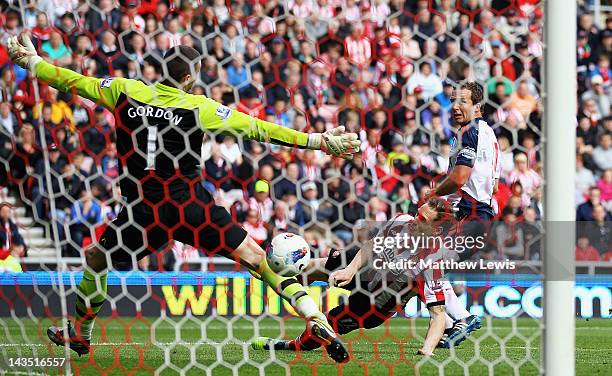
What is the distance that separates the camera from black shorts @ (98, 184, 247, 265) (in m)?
5.71

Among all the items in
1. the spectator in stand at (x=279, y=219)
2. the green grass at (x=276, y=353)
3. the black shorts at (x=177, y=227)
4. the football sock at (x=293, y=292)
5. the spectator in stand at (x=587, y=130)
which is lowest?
the green grass at (x=276, y=353)

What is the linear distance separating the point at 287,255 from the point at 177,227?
64cm

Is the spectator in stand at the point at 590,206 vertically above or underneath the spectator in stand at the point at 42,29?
underneath

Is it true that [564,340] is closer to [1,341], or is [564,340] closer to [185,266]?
[1,341]

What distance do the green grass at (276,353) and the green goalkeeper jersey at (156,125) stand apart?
0.84 m

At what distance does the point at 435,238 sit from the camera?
6.16 meters

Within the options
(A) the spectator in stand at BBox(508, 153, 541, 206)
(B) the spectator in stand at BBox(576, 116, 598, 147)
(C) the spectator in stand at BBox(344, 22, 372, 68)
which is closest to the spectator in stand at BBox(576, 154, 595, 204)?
(B) the spectator in stand at BBox(576, 116, 598, 147)

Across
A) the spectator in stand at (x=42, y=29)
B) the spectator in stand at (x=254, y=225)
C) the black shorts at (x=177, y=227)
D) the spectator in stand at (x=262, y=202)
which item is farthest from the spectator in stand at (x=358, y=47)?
the black shorts at (x=177, y=227)

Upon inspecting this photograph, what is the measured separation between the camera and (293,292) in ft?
18.2

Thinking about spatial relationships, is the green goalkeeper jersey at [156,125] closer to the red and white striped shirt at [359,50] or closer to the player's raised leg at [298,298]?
the player's raised leg at [298,298]

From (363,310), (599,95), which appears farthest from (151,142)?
(599,95)

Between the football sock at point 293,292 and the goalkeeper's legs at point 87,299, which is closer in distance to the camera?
the football sock at point 293,292

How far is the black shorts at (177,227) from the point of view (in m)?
5.71

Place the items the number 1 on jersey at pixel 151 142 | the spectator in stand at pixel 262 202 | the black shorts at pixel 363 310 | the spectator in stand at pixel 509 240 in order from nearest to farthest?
the number 1 on jersey at pixel 151 142
the black shorts at pixel 363 310
the spectator in stand at pixel 509 240
the spectator in stand at pixel 262 202
